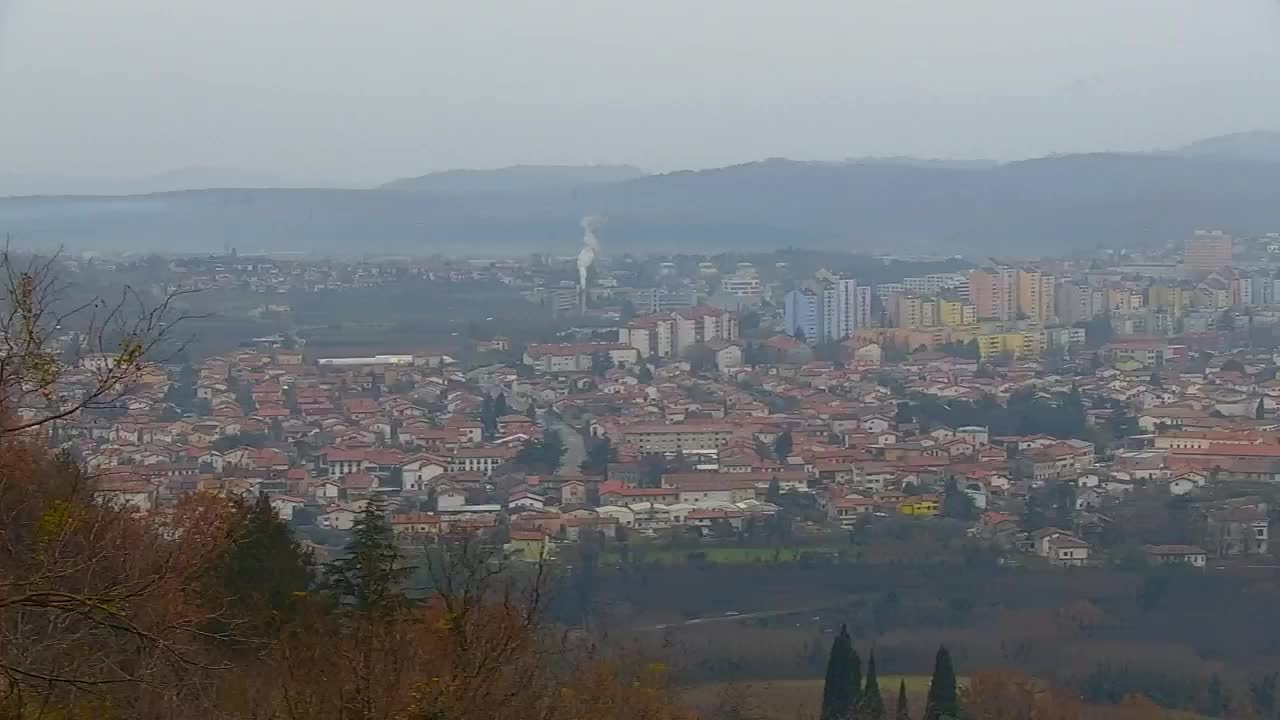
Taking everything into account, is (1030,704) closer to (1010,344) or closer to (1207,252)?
(1010,344)

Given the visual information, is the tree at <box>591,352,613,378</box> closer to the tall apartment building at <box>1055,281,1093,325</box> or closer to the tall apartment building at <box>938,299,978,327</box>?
the tall apartment building at <box>938,299,978,327</box>

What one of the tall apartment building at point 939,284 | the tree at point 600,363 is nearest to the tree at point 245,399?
the tree at point 600,363

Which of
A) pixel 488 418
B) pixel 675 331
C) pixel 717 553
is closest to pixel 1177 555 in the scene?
pixel 717 553

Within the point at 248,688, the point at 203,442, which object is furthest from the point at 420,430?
the point at 248,688

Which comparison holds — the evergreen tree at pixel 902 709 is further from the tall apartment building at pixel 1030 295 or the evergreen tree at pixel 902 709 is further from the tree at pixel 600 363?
the tall apartment building at pixel 1030 295

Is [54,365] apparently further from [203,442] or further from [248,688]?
[203,442]

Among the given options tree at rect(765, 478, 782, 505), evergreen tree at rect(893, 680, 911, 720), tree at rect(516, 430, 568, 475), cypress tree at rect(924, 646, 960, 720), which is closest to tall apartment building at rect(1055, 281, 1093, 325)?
tree at rect(516, 430, 568, 475)
